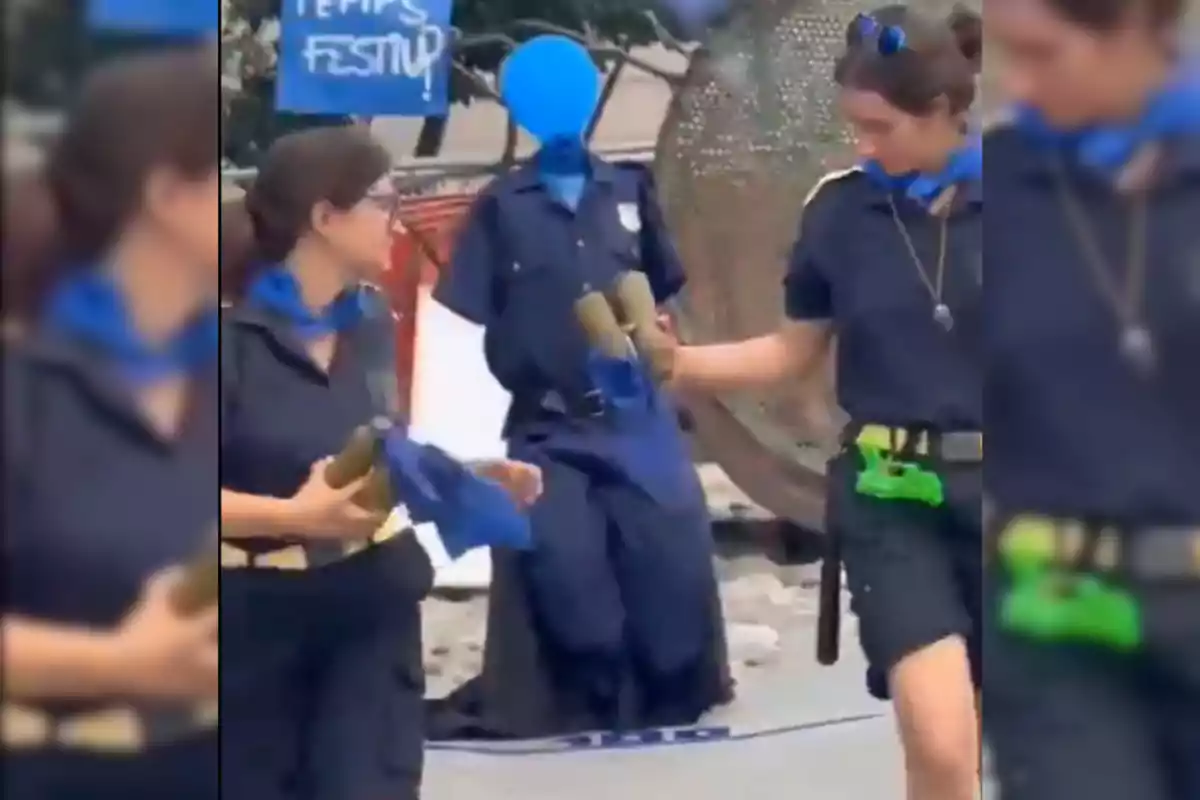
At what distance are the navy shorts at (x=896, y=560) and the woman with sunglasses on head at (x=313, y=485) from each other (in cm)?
35

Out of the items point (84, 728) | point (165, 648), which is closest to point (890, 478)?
point (165, 648)

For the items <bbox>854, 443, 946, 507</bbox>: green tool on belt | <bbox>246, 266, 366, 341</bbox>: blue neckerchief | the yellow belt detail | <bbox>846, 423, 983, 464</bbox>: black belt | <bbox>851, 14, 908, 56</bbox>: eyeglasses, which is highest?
<bbox>851, 14, 908, 56</bbox>: eyeglasses

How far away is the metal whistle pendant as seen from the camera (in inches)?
70.7

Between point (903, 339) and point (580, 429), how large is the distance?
0.36 meters

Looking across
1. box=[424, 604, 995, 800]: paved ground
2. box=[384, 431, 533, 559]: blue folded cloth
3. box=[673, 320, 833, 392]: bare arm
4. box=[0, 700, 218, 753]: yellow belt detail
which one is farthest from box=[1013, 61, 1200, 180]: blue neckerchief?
box=[0, 700, 218, 753]: yellow belt detail

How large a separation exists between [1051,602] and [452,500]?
664 mm

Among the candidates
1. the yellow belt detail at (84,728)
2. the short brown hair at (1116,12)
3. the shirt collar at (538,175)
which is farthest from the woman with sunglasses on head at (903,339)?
the yellow belt detail at (84,728)

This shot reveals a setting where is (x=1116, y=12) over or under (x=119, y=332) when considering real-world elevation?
over

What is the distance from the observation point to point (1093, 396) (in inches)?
70.8

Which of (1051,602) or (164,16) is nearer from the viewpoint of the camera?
(164,16)

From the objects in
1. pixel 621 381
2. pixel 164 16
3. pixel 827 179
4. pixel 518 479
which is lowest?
pixel 518 479

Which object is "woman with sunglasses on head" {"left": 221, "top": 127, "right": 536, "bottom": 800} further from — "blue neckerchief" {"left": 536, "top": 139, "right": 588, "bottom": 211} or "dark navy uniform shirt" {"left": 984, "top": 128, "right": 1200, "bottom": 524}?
"dark navy uniform shirt" {"left": 984, "top": 128, "right": 1200, "bottom": 524}

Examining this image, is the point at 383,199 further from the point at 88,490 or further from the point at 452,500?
the point at 88,490

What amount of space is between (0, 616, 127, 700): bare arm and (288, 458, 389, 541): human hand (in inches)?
9.1
